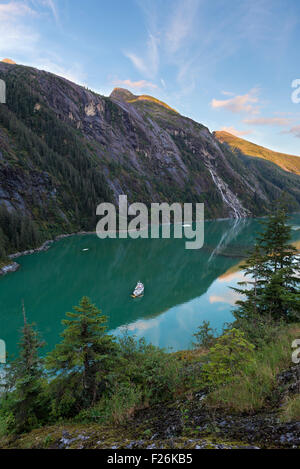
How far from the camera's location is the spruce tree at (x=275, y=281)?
1377cm

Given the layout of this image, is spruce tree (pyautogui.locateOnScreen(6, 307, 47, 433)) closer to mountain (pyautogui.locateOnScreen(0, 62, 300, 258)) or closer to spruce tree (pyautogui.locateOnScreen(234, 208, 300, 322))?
spruce tree (pyautogui.locateOnScreen(234, 208, 300, 322))

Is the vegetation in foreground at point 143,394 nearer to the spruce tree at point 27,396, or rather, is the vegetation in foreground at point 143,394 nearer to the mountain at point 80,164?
the spruce tree at point 27,396

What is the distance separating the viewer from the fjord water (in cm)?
2556

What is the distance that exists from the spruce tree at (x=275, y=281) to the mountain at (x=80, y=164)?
5430 cm

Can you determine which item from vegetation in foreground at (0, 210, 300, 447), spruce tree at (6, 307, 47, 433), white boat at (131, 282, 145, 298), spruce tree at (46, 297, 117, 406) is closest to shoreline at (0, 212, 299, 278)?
white boat at (131, 282, 145, 298)

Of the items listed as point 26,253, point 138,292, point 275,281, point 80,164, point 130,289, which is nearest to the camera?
point 275,281

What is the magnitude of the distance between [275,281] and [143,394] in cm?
1097

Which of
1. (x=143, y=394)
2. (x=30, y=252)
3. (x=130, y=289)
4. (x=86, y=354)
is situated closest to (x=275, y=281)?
(x=143, y=394)

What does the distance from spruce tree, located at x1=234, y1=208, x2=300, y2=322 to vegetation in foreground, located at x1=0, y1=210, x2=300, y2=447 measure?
4395mm

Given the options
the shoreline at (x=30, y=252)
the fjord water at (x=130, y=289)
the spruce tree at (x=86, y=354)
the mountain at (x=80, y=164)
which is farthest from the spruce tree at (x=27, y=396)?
the mountain at (x=80, y=164)

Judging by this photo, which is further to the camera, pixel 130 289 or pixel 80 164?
pixel 80 164

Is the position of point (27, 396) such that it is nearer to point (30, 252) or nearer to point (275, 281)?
point (275, 281)

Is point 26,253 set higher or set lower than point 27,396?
higher

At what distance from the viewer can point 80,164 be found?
116312 mm
